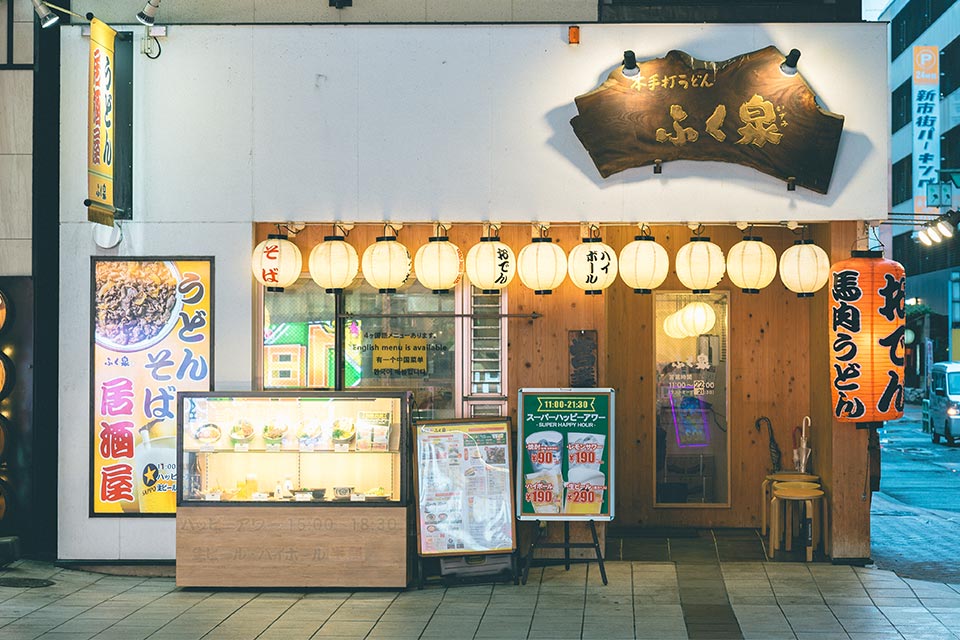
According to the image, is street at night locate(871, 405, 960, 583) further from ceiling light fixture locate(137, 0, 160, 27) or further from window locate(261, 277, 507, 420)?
ceiling light fixture locate(137, 0, 160, 27)

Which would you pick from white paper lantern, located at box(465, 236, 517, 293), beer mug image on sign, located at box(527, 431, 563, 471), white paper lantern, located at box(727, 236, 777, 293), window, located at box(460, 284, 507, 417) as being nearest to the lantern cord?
window, located at box(460, 284, 507, 417)

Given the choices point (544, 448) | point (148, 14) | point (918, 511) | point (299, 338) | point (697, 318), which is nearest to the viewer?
point (148, 14)

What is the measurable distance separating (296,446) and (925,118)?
3394 cm

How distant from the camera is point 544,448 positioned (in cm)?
1230

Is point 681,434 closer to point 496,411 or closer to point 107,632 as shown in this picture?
point 496,411

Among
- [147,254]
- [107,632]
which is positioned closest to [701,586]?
[107,632]

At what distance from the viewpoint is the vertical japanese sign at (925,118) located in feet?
124

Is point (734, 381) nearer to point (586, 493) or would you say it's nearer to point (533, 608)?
point (586, 493)

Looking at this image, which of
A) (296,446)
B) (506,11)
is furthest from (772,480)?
(506,11)

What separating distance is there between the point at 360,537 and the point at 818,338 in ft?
21.0

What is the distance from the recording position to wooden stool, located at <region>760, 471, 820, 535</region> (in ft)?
44.0

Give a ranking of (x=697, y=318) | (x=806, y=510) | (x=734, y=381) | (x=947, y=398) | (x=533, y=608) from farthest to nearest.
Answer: (x=947, y=398) → (x=734, y=381) → (x=697, y=318) → (x=806, y=510) → (x=533, y=608)

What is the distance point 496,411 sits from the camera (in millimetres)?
13258

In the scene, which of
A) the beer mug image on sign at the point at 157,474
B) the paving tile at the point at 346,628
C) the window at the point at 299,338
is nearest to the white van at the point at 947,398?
the window at the point at 299,338
